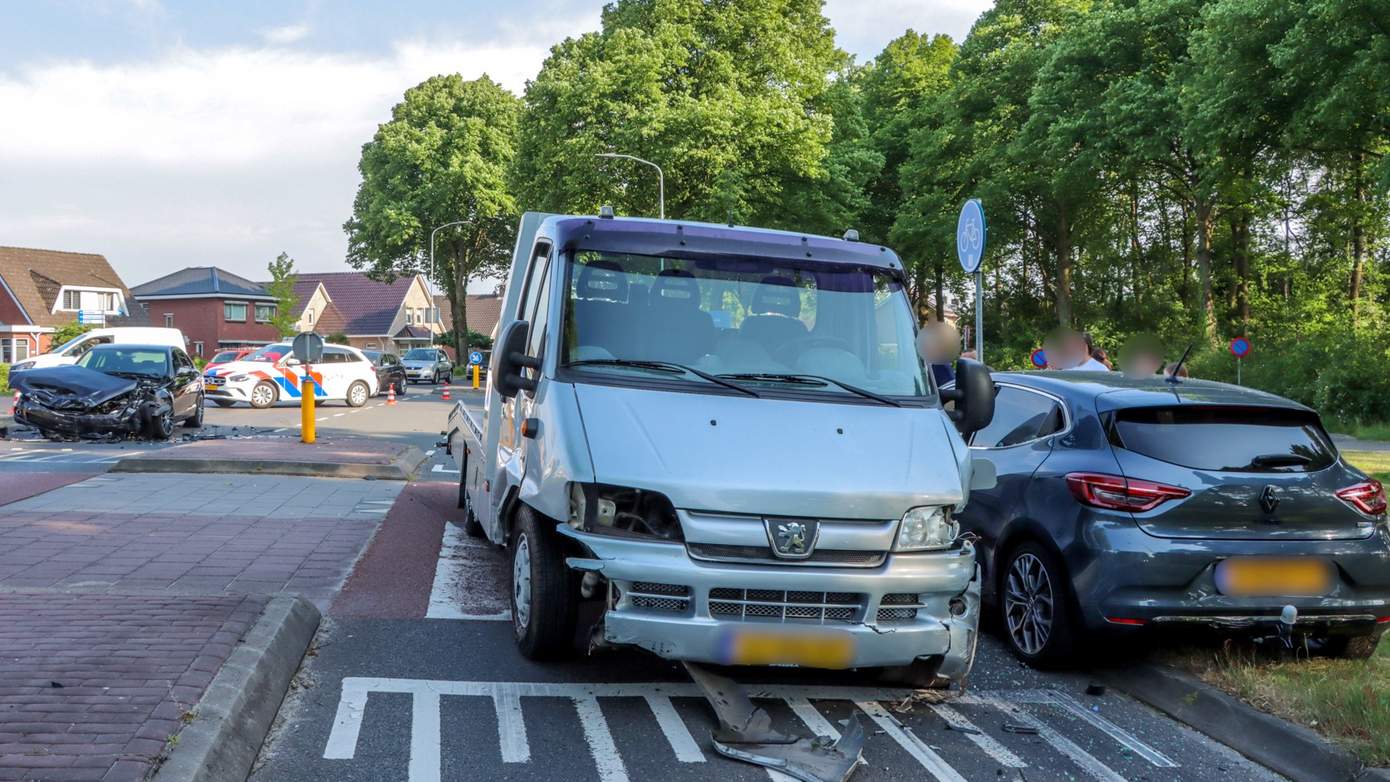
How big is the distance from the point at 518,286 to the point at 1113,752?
4.48m

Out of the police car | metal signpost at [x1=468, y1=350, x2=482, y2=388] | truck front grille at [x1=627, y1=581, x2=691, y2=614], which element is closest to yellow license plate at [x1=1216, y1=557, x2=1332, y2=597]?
truck front grille at [x1=627, y1=581, x2=691, y2=614]

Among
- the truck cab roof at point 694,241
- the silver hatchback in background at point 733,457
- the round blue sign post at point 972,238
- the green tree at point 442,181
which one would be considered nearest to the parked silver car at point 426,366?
the green tree at point 442,181

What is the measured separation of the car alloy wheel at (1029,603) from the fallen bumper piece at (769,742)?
151cm

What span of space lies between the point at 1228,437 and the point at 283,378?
26.9m

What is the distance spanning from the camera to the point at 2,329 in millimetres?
67938

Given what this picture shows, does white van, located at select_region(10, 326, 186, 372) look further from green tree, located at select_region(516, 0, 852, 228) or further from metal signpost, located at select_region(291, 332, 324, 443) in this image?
green tree, located at select_region(516, 0, 852, 228)

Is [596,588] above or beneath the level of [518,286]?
beneath

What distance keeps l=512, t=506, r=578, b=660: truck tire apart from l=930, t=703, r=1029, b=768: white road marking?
5.76ft

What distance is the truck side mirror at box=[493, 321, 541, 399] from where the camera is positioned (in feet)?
19.2

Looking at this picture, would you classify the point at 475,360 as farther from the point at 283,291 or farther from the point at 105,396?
the point at 283,291

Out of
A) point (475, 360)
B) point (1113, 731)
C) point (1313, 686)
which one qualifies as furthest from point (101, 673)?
point (475, 360)

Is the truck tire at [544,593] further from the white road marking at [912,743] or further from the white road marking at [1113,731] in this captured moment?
Result: the white road marking at [1113,731]

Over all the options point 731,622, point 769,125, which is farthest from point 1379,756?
point 769,125

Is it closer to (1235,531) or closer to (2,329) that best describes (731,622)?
(1235,531)
